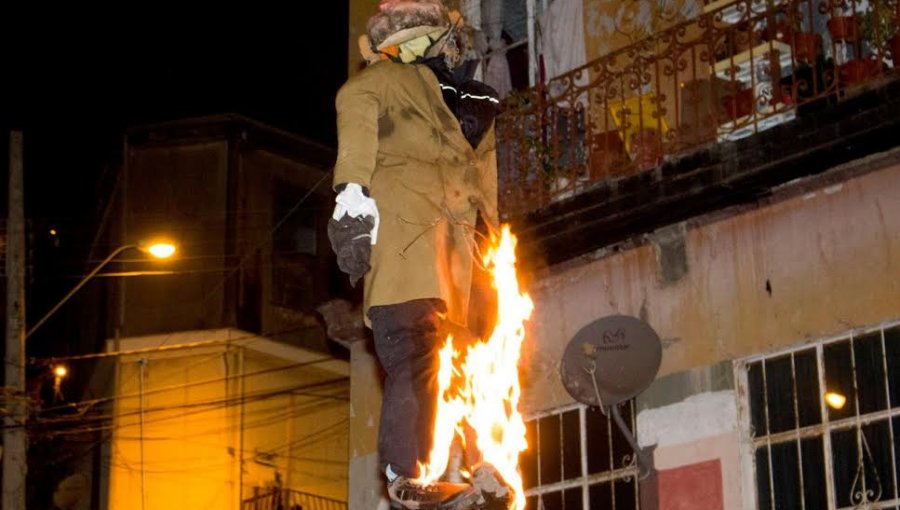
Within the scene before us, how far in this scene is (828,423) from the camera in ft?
40.5

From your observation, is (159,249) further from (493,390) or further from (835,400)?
(493,390)

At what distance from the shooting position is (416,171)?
28.7 feet

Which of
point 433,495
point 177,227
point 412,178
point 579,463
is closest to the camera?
point 433,495

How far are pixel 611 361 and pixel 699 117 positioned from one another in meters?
2.08

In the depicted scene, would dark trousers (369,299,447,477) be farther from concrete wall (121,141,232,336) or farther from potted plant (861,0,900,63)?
concrete wall (121,141,232,336)

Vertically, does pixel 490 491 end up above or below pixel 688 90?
below

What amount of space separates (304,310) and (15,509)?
32.7 feet

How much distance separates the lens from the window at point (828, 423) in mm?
11984

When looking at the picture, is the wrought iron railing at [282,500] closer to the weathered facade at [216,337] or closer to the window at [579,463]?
the weathered facade at [216,337]

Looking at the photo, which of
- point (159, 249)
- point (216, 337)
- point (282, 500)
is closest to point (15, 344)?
point (159, 249)

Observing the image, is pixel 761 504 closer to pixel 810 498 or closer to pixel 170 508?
pixel 810 498

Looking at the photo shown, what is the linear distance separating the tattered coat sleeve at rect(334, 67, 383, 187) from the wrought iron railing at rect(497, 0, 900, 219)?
5.34 meters

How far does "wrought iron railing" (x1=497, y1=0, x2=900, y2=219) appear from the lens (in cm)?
1329

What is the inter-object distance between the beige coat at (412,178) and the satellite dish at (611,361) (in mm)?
4912
